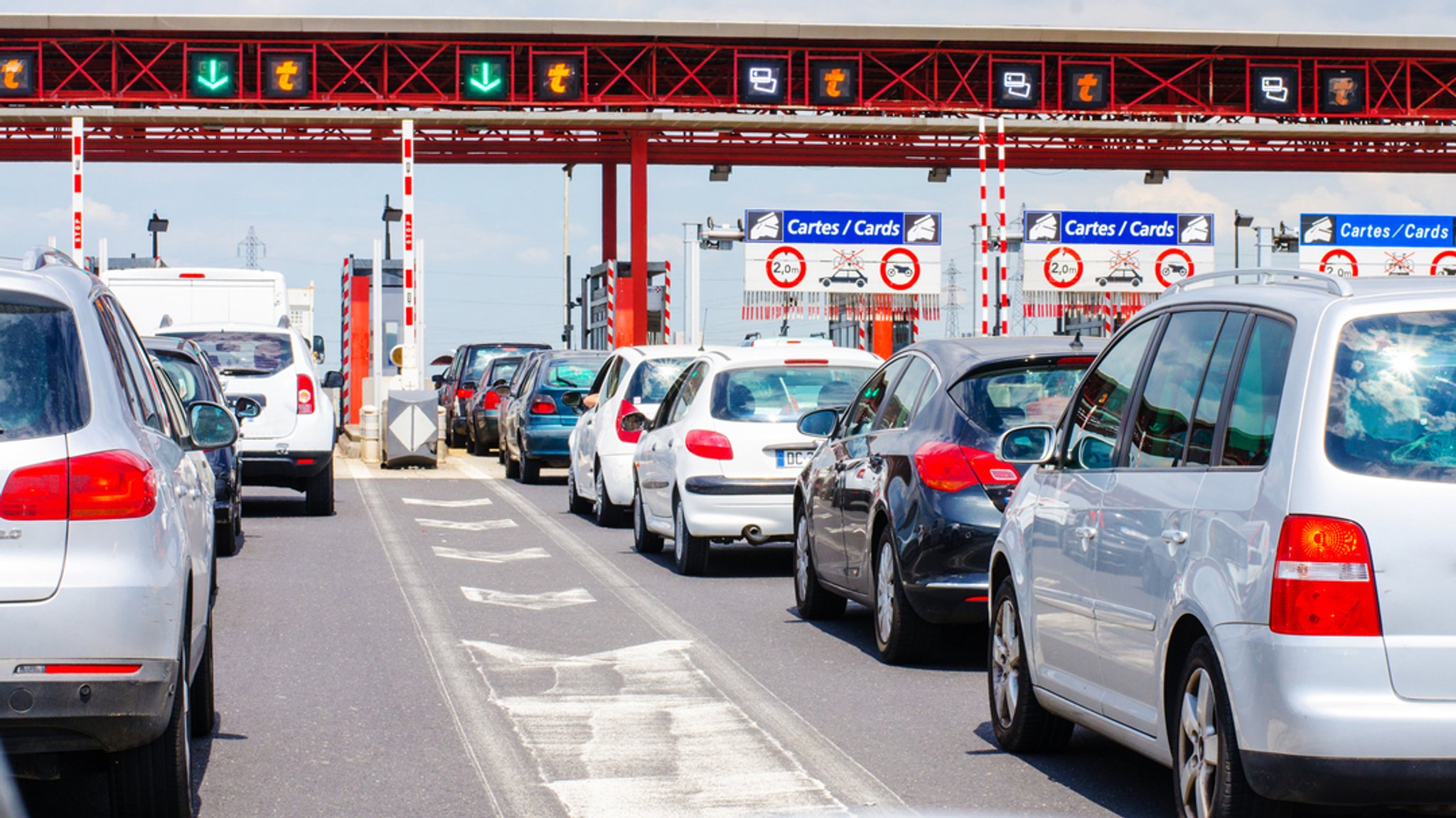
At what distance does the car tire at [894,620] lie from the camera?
9.41 m

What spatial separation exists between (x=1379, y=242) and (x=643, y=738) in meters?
36.7

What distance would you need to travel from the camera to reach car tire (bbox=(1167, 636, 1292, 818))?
17.3 feet

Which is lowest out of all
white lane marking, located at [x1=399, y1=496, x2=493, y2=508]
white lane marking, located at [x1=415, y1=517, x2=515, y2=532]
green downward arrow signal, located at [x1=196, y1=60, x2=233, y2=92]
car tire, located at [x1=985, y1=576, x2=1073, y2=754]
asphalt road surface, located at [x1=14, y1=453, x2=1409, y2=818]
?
white lane marking, located at [x1=399, y1=496, x2=493, y2=508]

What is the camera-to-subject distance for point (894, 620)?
9.50 m

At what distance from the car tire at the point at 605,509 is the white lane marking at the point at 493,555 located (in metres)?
2.21

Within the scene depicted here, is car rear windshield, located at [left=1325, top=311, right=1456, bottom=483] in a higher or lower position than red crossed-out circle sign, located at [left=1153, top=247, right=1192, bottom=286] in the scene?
lower

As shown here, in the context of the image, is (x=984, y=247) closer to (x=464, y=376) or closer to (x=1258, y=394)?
(x=464, y=376)

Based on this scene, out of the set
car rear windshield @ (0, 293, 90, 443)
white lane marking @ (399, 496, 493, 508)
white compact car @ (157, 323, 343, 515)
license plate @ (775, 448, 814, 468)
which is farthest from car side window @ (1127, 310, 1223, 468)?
white lane marking @ (399, 496, 493, 508)

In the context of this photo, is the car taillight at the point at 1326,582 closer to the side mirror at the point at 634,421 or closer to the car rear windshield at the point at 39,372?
the car rear windshield at the point at 39,372

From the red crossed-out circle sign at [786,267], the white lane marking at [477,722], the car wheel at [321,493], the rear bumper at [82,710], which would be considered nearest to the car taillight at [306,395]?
the car wheel at [321,493]

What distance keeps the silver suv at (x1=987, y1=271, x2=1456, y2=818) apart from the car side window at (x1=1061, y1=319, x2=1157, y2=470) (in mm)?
228

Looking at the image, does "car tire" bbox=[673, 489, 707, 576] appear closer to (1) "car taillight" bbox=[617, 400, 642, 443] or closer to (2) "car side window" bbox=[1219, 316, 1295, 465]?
(1) "car taillight" bbox=[617, 400, 642, 443]

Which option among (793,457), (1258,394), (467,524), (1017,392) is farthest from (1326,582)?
(467,524)

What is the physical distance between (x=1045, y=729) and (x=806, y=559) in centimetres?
422
